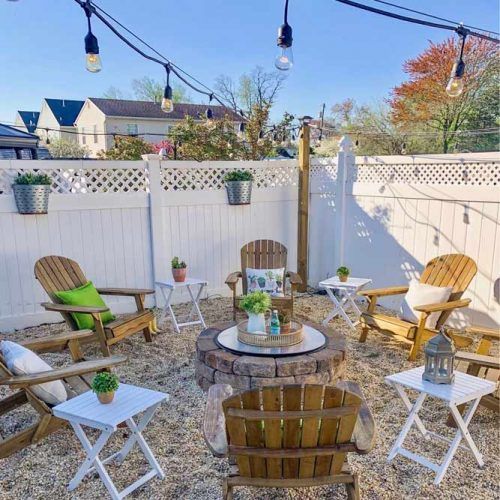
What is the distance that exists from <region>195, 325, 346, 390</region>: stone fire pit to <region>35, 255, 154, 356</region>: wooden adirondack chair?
3.06 ft

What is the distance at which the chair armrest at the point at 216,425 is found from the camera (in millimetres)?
1666

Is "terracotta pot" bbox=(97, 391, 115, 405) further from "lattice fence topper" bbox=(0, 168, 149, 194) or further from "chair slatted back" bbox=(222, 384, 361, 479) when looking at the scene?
"lattice fence topper" bbox=(0, 168, 149, 194)

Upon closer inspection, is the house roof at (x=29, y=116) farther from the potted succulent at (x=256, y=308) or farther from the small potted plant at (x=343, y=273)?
the potted succulent at (x=256, y=308)

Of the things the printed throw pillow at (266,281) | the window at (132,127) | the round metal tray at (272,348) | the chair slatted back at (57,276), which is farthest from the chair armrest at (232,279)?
the window at (132,127)

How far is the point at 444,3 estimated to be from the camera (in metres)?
6.07

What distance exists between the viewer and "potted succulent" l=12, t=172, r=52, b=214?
13.4 ft

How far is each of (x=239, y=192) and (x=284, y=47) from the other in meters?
2.39

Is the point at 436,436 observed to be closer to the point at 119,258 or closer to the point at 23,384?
the point at 23,384

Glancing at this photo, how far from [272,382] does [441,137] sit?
1112 cm

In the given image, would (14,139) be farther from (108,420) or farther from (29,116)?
(29,116)

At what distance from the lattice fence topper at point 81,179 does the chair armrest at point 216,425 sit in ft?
10.7

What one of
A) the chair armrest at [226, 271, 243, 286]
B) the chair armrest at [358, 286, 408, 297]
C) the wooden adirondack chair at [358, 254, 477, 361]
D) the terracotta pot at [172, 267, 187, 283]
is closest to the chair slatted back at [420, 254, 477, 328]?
the wooden adirondack chair at [358, 254, 477, 361]

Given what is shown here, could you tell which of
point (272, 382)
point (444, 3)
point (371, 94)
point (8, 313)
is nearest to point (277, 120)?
point (371, 94)

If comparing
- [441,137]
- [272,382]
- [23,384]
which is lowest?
[272,382]
